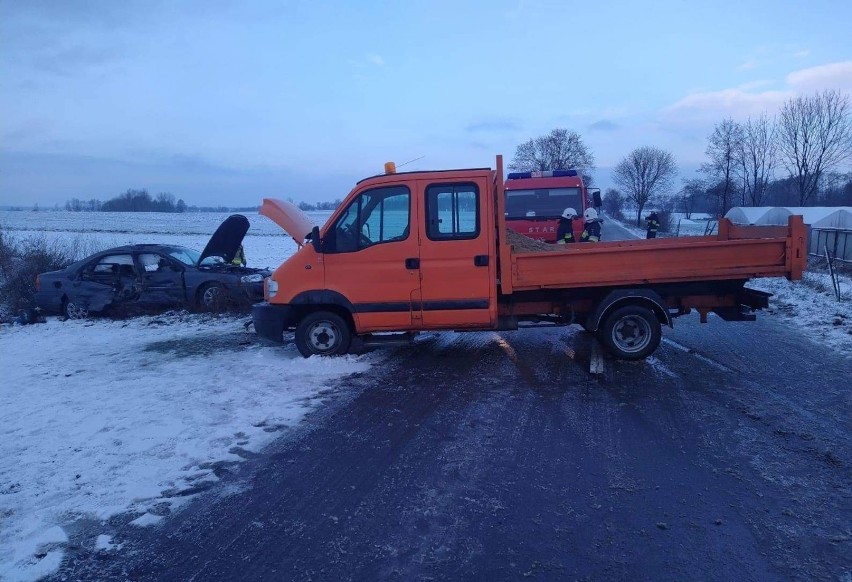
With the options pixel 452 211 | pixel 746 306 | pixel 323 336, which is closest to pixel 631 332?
pixel 746 306

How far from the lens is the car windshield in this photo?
12.9 meters

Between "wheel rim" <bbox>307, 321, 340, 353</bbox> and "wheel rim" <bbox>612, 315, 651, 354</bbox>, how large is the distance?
12.2 ft

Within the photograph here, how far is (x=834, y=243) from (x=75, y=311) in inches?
971

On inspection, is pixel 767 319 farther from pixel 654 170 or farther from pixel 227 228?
pixel 654 170

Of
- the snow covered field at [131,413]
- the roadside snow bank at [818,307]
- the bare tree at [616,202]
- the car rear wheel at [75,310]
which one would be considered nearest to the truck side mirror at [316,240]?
the snow covered field at [131,413]

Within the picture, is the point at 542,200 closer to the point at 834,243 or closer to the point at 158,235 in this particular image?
the point at 834,243

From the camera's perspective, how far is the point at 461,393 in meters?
6.89

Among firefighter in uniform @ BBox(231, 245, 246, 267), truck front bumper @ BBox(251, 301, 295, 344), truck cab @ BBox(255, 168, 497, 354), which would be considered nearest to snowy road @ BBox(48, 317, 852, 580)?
truck cab @ BBox(255, 168, 497, 354)

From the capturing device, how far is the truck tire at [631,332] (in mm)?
7773

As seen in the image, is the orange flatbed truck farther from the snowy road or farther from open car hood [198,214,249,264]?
open car hood [198,214,249,264]

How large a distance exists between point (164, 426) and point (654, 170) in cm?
6673

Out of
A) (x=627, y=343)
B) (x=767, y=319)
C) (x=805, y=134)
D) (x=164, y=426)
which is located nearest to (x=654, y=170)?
(x=805, y=134)

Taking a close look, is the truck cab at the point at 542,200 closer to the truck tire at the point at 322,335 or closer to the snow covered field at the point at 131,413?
the snow covered field at the point at 131,413

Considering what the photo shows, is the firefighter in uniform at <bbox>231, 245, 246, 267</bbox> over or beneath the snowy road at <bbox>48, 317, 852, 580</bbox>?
over
